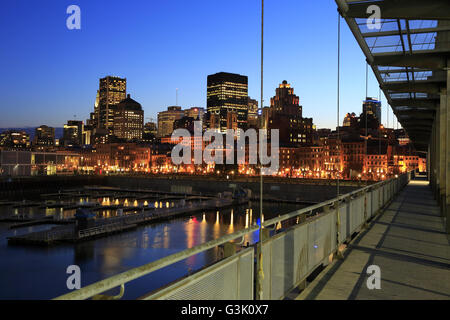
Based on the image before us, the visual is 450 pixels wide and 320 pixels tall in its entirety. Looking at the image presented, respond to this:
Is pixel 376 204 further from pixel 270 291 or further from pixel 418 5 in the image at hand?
pixel 270 291

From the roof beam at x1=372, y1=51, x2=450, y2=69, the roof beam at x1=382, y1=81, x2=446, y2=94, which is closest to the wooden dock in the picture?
the roof beam at x1=382, y1=81, x2=446, y2=94

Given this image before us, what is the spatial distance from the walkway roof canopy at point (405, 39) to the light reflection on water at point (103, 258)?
1639 cm

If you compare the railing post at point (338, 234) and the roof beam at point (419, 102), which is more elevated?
the roof beam at point (419, 102)

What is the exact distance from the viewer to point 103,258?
38.5 meters

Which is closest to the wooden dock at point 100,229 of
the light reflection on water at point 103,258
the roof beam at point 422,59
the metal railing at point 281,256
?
the light reflection on water at point 103,258

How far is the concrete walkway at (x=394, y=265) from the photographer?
7.46m

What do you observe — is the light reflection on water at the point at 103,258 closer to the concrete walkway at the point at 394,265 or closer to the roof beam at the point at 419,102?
the roof beam at the point at 419,102

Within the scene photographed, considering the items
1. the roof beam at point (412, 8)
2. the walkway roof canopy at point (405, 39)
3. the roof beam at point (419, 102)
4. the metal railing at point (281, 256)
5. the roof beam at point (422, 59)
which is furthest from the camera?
the roof beam at point (419, 102)

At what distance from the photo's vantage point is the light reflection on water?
30125 mm

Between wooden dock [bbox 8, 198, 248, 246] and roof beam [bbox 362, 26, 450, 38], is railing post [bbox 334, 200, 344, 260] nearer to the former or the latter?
roof beam [bbox 362, 26, 450, 38]

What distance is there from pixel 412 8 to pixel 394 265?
6683mm

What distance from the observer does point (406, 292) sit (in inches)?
296

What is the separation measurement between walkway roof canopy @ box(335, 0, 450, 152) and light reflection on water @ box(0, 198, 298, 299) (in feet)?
53.8

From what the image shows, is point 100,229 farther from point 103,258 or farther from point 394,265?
point 394,265
